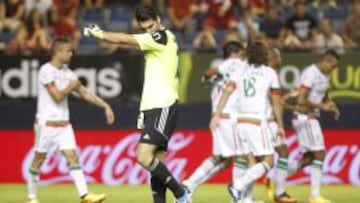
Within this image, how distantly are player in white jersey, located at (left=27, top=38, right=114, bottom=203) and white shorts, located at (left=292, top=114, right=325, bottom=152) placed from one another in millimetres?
2827

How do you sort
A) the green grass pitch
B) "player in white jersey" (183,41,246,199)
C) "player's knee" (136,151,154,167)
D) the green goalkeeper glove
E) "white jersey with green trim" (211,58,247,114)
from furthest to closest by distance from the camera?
the green grass pitch
"player in white jersey" (183,41,246,199)
"white jersey with green trim" (211,58,247,114)
"player's knee" (136,151,154,167)
the green goalkeeper glove

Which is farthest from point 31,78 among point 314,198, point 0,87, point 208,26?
point 314,198

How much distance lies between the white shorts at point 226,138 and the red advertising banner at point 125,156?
3.07 metres

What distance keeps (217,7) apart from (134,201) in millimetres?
7077

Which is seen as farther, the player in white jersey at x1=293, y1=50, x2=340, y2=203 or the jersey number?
the player in white jersey at x1=293, y1=50, x2=340, y2=203

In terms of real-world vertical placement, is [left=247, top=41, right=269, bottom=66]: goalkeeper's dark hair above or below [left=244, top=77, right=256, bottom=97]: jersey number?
above

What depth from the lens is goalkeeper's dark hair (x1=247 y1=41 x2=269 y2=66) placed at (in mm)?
13273

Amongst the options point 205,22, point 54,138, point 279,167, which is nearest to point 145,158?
point 54,138

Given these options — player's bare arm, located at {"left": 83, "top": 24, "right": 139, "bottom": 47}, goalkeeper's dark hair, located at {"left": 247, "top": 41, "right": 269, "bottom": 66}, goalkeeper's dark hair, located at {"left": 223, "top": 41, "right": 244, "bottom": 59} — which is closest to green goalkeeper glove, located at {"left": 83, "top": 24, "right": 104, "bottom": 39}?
player's bare arm, located at {"left": 83, "top": 24, "right": 139, "bottom": 47}

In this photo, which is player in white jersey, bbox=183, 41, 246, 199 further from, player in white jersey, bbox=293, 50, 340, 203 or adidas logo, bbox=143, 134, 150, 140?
A: adidas logo, bbox=143, 134, 150, 140

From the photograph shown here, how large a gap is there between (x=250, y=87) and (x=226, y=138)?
1.38 m

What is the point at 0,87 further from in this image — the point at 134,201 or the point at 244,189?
the point at 244,189

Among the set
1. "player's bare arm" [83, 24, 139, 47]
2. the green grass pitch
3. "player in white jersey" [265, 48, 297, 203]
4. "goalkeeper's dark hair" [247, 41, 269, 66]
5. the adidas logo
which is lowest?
the green grass pitch

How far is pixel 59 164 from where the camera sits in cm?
1767
